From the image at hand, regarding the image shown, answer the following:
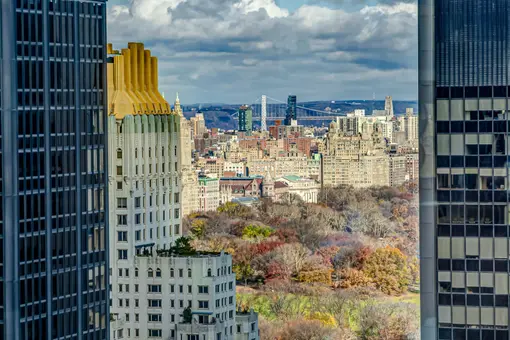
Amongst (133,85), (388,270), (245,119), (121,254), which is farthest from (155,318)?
(245,119)

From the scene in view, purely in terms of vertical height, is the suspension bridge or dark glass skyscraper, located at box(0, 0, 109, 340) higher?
the suspension bridge

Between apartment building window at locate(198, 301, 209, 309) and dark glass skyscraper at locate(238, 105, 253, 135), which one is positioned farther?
dark glass skyscraper at locate(238, 105, 253, 135)

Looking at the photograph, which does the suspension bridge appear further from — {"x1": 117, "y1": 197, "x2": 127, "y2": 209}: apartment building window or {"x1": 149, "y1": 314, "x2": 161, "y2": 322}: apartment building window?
{"x1": 149, "y1": 314, "x2": 161, "y2": 322}: apartment building window

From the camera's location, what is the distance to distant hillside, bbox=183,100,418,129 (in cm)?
2009

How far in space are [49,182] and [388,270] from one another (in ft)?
37.4

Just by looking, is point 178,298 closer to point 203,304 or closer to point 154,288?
point 203,304

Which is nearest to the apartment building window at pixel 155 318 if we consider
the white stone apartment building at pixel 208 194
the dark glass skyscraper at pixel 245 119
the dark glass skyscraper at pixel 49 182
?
the dark glass skyscraper at pixel 49 182

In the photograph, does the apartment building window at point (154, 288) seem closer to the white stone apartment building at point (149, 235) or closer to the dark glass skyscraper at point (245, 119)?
the white stone apartment building at point (149, 235)

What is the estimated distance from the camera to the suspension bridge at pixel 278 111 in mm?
23203

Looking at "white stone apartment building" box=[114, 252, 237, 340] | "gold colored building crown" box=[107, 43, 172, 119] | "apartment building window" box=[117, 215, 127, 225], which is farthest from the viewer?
"gold colored building crown" box=[107, 43, 172, 119]

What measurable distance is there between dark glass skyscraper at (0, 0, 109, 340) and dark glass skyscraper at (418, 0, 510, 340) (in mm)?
2659

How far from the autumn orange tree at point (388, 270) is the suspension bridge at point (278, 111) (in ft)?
15.4

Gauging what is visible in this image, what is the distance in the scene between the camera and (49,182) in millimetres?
7418

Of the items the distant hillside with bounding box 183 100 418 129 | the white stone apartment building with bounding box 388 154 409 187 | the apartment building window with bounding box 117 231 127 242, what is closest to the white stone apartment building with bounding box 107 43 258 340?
the apartment building window with bounding box 117 231 127 242
